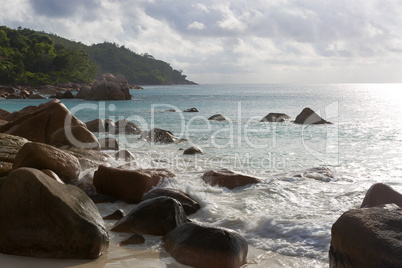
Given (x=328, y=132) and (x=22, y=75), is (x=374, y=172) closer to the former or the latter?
(x=328, y=132)

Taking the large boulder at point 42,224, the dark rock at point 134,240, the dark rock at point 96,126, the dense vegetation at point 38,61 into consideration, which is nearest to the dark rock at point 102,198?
the dark rock at point 134,240

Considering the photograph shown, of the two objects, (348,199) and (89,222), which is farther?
(348,199)

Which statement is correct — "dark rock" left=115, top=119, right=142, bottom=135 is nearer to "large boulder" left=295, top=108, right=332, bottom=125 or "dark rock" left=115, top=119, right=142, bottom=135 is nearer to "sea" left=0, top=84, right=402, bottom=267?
"sea" left=0, top=84, right=402, bottom=267

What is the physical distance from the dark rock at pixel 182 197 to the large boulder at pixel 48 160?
→ 1.34 m

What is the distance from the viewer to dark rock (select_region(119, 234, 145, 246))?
145 inches

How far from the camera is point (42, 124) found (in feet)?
27.7

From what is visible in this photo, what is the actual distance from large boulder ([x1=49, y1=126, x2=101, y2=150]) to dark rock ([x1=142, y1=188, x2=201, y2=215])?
3.36 m

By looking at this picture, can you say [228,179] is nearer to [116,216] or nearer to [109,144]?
[116,216]

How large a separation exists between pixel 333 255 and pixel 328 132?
41.8 ft

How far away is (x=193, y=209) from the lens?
4801mm

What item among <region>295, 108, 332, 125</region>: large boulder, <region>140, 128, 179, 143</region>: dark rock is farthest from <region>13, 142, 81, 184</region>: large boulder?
<region>295, 108, 332, 125</region>: large boulder

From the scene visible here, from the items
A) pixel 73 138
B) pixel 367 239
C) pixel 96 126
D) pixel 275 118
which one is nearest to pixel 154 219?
pixel 367 239

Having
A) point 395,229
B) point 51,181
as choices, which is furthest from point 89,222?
point 395,229

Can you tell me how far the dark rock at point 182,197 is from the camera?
4.79 metres
